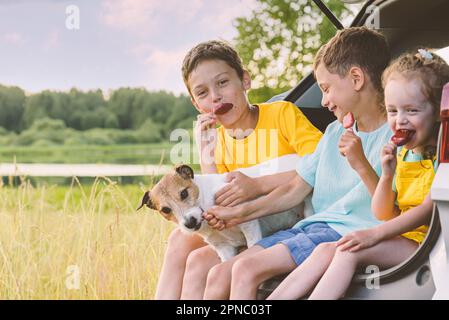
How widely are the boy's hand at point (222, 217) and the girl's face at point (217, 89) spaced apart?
31 centimetres

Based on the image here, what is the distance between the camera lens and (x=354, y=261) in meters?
2.50

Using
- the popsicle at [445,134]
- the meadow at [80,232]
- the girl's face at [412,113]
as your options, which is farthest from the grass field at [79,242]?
the popsicle at [445,134]

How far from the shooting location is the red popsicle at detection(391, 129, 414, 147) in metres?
2.46

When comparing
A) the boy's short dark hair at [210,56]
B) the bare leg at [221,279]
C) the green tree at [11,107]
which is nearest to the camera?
the bare leg at [221,279]

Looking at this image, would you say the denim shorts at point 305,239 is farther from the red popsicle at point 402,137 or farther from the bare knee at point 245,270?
the red popsicle at point 402,137

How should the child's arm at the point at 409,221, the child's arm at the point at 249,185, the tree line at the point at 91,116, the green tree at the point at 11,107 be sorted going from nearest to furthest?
1. the child's arm at the point at 409,221
2. the child's arm at the point at 249,185
3. the tree line at the point at 91,116
4. the green tree at the point at 11,107

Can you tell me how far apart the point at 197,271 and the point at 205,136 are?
459mm

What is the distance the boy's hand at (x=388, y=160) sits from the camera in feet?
8.20

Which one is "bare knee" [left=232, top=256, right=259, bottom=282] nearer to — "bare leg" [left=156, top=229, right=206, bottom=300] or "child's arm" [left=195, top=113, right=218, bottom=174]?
"bare leg" [left=156, top=229, right=206, bottom=300]

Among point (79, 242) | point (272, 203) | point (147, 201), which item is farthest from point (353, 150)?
point (79, 242)

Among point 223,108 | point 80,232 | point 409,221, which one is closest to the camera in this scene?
point 409,221

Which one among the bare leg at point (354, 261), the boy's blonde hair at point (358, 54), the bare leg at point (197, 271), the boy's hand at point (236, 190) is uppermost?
the boy's blonde hair at point (358, 54)

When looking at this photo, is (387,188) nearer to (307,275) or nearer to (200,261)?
(307,275)

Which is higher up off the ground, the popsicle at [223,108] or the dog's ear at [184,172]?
the popsicle at [223,108]
